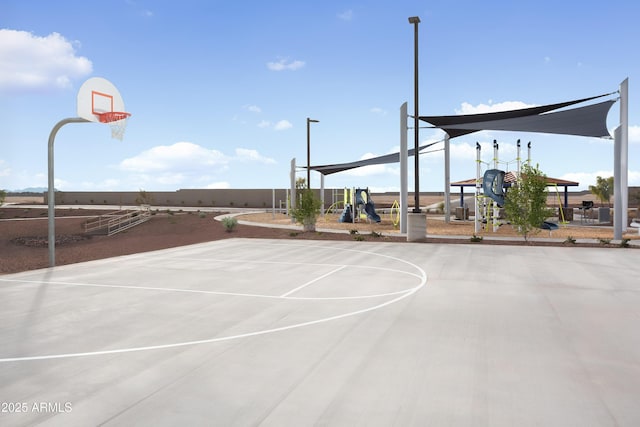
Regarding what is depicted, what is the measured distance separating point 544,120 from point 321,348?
16966mm

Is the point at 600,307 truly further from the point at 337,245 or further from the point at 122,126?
the point at 122,126

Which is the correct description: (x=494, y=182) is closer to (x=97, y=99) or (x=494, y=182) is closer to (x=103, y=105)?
(x=103, y=105)

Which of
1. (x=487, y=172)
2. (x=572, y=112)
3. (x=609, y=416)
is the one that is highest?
(x=572, y=112)

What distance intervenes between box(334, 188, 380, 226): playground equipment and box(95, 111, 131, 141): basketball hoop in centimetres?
1709

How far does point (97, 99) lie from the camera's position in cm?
1379

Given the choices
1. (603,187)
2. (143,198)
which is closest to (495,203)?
(603,187)

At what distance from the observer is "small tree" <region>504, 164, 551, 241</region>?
17.5 meters

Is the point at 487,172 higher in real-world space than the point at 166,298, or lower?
higher

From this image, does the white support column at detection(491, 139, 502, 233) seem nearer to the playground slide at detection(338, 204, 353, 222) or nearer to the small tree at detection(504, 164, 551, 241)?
the small tree at detection(504, 164, 551, 241)

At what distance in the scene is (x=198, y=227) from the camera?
105ft

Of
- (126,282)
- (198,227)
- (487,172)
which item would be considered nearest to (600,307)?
(126,282)

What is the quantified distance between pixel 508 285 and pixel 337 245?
28.7ft

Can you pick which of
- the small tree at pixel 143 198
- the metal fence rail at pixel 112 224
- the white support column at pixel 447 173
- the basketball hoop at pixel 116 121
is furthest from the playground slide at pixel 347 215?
the small tree at pixel 143 198

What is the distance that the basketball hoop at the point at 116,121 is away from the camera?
14016mm
